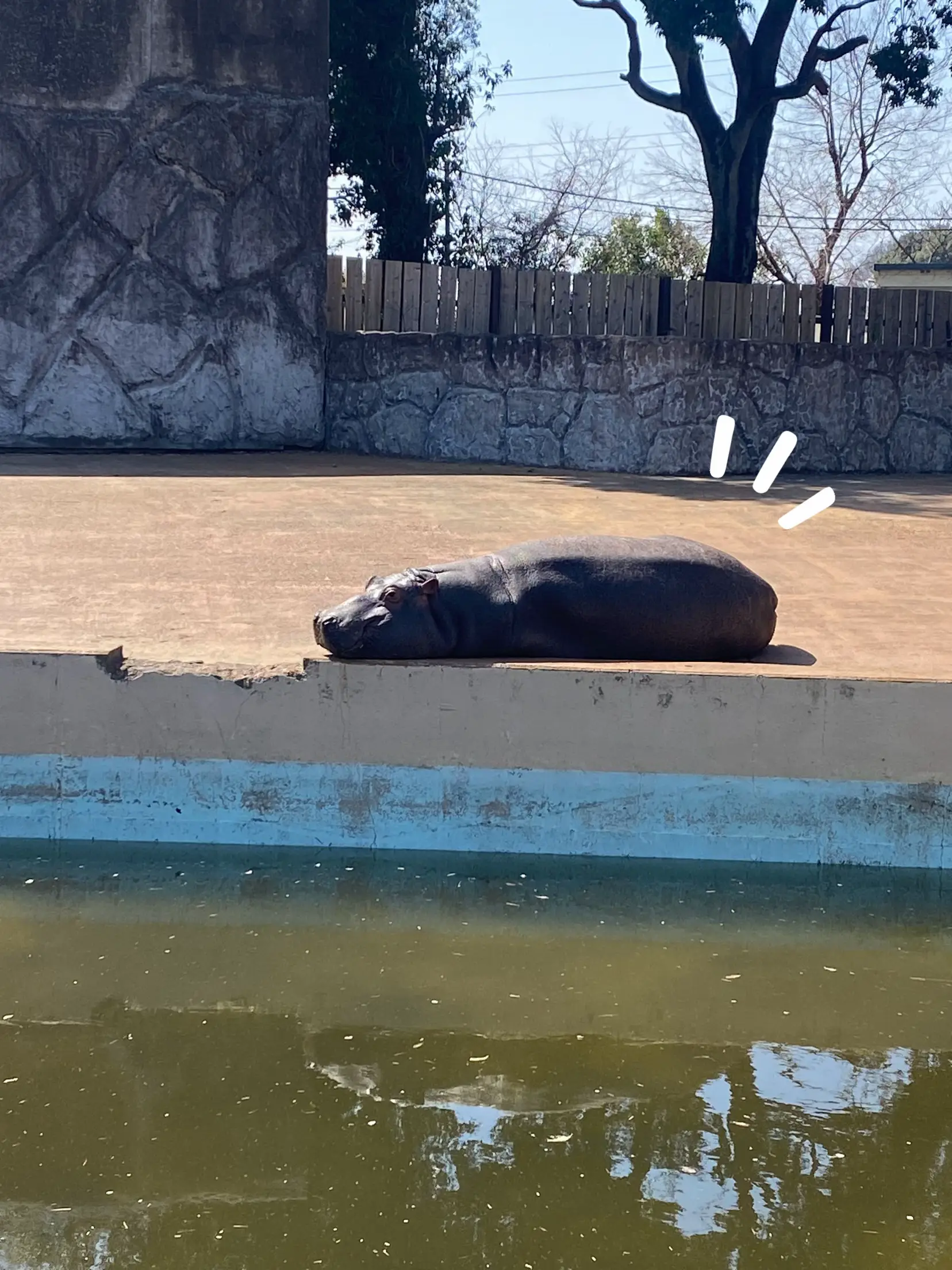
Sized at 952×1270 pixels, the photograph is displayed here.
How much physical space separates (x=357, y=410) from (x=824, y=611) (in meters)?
6.75

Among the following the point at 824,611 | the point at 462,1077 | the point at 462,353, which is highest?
the point at 462,353

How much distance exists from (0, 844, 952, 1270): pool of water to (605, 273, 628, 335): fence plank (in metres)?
8.23

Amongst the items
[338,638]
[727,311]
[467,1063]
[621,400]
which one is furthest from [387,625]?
[727,311]

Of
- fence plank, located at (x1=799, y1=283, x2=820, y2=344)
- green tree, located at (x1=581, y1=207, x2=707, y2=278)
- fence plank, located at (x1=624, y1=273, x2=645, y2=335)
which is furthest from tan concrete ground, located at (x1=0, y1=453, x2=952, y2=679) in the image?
green tree, located at (x1=581, y1=207, x2=707, y2=278)

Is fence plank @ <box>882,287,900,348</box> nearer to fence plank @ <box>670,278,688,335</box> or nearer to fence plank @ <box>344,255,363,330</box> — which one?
fence plank @ <box>670,278,688,335</box>

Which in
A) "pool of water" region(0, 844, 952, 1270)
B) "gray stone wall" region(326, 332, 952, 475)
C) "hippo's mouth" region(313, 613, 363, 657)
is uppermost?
"gray stone wall" region(326, 332, 952, 475)

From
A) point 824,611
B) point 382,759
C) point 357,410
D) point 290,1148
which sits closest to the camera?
point 290,1148

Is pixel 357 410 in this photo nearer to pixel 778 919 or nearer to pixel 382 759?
pixel 382 759

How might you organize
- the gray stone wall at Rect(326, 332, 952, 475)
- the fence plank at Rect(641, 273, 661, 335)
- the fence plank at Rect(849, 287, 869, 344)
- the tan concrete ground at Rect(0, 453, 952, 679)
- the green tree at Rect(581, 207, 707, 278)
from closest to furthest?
1. the tan concrete ground at Rect(0, 453, 952, 679)
2. the gray stone wall at Rect(326, 332, 952, 475)
3. the fence plank at Rect(641, 273, 661, 335)
4. the fence plank at Rect(849, 287, 869, 344)
5. the green tree at Rect(581, 207, 707, 278)

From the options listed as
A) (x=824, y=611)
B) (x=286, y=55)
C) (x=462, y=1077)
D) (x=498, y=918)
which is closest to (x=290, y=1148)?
(x=462, y=1077)

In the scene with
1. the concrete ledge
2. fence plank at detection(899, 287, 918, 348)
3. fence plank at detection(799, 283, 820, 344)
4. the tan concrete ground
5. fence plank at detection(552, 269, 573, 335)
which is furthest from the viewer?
fence plank at detection(899, 287, 918, 348)

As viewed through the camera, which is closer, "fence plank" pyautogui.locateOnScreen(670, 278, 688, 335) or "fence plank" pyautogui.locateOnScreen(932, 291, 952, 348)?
"fence plank" pyautogui.locateOnScreen(670, 278, 688, 335)

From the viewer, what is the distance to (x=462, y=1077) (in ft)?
11.1

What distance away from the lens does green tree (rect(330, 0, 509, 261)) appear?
47.0 ft
